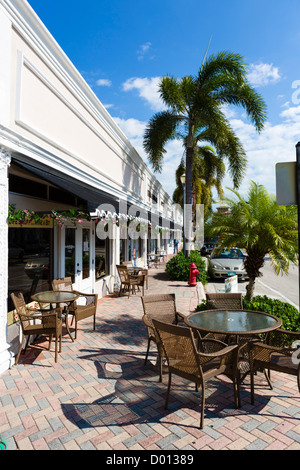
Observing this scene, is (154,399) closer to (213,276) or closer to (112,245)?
(112,245)

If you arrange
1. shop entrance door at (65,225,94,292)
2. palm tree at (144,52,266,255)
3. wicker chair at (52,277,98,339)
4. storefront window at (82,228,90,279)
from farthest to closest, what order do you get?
palm tree at (144,52,266,255), storefront window at (82,228,90,279), shop entrance door at (65,225,94,292), wicker chair at (52,277,98,339)

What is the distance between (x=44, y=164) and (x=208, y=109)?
10.5m

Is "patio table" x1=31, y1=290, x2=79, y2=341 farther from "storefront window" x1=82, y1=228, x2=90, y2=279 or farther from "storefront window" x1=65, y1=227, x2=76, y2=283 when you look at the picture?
"storefront window" x1=82, y1=228, x2=90, y2=279

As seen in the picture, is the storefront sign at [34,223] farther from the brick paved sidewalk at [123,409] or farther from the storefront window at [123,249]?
the storefront window at [123,249]

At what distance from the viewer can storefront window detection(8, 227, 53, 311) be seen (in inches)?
233

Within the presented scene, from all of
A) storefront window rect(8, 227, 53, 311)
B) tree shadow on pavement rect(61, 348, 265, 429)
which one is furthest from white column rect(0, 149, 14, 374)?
tree shadow on pavement rect(61, 348, 265, 429)

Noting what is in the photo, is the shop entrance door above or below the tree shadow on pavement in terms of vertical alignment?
above

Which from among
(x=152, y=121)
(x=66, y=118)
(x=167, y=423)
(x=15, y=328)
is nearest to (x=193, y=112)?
(x=152, y=121)

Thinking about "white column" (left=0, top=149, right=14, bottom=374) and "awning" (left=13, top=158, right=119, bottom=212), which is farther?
"awning" (left=13, top=158, right=119, bottom=212)

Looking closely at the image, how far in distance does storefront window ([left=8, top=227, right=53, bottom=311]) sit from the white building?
0.07 feet

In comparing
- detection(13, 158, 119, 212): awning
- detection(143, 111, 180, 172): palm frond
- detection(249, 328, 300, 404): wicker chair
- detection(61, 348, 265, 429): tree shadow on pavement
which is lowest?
detection(61, 348, 265, 429): tree shadow on pavement

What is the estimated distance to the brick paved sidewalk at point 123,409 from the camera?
10.0ft

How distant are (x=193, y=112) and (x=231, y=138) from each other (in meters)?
2.37

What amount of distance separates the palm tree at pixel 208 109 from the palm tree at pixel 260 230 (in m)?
7.99
